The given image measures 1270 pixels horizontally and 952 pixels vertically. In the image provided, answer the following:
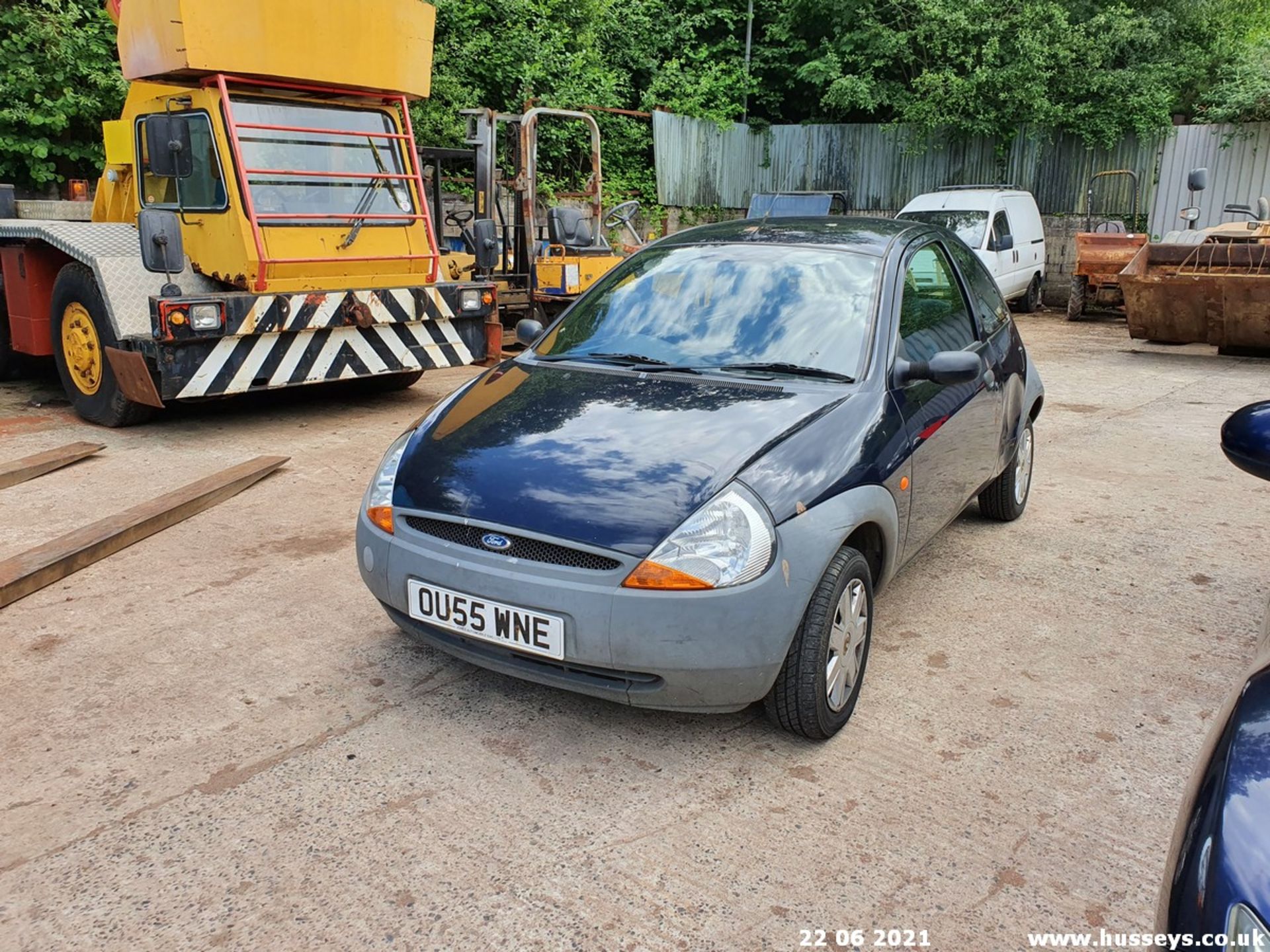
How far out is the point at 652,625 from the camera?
274 cm

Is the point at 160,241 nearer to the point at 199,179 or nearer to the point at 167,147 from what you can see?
the point at 167,147

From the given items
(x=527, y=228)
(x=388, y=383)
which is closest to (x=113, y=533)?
(x=388, y=383)

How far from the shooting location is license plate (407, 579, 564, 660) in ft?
9.30

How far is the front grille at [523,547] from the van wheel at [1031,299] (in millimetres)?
15153

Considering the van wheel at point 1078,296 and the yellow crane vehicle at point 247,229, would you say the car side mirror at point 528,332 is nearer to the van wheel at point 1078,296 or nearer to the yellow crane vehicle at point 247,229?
the yellow crane vehicle at point 247,229

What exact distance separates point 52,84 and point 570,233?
6.06m

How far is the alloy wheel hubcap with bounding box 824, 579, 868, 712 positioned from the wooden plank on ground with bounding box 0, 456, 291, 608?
3361 millimetres

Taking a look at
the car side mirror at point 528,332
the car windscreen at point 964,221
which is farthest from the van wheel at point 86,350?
the car windscreen at point 964,221

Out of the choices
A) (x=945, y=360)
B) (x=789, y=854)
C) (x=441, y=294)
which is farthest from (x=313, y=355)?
(x=789, y=854)

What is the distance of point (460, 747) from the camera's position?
3088mm

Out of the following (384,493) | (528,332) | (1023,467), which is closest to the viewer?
(384,493)

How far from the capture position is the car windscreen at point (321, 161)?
6969mm

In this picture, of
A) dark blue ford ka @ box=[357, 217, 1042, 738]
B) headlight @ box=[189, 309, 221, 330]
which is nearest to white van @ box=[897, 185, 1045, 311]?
headlight @ box=[189, 309, 221, 330]

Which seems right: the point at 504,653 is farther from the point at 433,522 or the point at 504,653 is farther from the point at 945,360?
the point at 945,360
